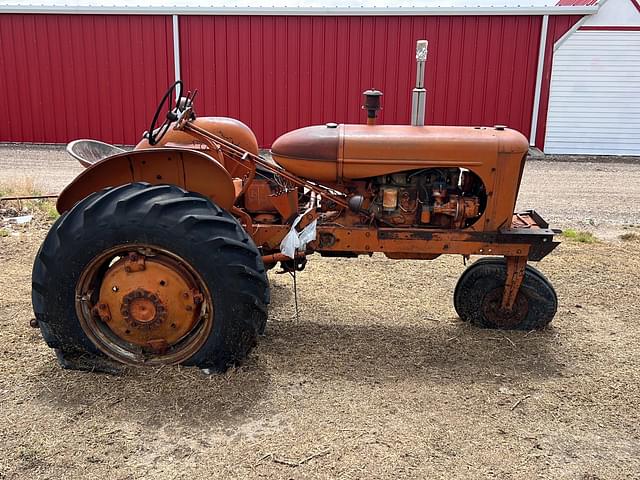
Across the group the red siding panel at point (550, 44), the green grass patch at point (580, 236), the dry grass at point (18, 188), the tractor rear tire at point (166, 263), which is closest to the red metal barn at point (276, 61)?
the red siding panel at point (550, 44)

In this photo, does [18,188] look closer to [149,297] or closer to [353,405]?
[149,297]

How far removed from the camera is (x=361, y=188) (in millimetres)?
4023

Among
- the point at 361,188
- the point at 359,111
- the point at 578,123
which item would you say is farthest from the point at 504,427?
the point at 578,123

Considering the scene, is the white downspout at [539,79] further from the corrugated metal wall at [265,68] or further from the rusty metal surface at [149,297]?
the rusty metal surface at [149,297]

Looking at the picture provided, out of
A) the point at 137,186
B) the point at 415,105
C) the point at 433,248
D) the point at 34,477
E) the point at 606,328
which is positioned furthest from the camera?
the point at 606,328

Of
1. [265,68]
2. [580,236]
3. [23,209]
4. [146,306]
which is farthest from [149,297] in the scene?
[265,68]

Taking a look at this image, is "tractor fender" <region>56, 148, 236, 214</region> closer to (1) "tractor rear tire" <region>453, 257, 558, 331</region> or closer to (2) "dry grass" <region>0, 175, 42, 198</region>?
(1) "tractor rear tire" <region>453, 257, 558, 331</region>

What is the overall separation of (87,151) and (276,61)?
339 inches

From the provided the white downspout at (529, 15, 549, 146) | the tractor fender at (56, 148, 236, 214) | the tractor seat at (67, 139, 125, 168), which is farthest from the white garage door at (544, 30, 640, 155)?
the tractor fender at (56, 148, 236, 214)

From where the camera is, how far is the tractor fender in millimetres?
3586

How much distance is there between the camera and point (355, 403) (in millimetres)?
3309

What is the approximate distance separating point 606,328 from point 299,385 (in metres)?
2.30

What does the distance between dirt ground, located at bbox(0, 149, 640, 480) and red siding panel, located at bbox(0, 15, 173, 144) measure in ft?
28.7

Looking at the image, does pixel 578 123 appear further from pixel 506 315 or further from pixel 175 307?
pixel 175 307
